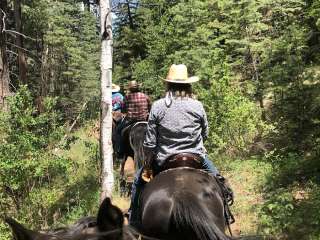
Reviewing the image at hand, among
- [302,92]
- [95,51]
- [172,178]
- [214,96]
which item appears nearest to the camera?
[172,178]

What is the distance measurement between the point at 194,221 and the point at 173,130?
58.3 inches

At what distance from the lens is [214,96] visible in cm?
1337

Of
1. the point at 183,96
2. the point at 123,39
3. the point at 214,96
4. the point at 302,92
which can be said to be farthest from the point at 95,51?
the point at 183,96

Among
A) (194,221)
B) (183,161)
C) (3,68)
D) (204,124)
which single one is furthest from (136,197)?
(3,68)

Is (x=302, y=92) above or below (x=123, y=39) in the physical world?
below

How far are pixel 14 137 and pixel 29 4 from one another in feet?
46.2

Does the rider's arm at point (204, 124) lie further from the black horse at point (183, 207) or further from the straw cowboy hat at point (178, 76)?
the black horse at point (183, 207)

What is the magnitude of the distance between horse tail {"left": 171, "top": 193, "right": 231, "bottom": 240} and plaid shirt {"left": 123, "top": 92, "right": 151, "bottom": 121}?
23.6 ft

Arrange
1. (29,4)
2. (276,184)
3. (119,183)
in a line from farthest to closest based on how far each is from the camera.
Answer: (29,4)
(119,183)
(276,184)

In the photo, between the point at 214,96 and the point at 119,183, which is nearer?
the point at 119,183

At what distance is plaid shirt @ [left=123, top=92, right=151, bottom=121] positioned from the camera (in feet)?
37.3

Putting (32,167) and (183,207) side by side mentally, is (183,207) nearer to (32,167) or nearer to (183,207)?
(183,207)

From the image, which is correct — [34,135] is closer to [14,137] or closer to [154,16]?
[14,137]

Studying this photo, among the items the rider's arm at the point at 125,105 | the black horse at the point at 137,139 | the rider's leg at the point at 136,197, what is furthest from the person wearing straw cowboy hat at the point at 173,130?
the rider's arm at the point at 125,105
